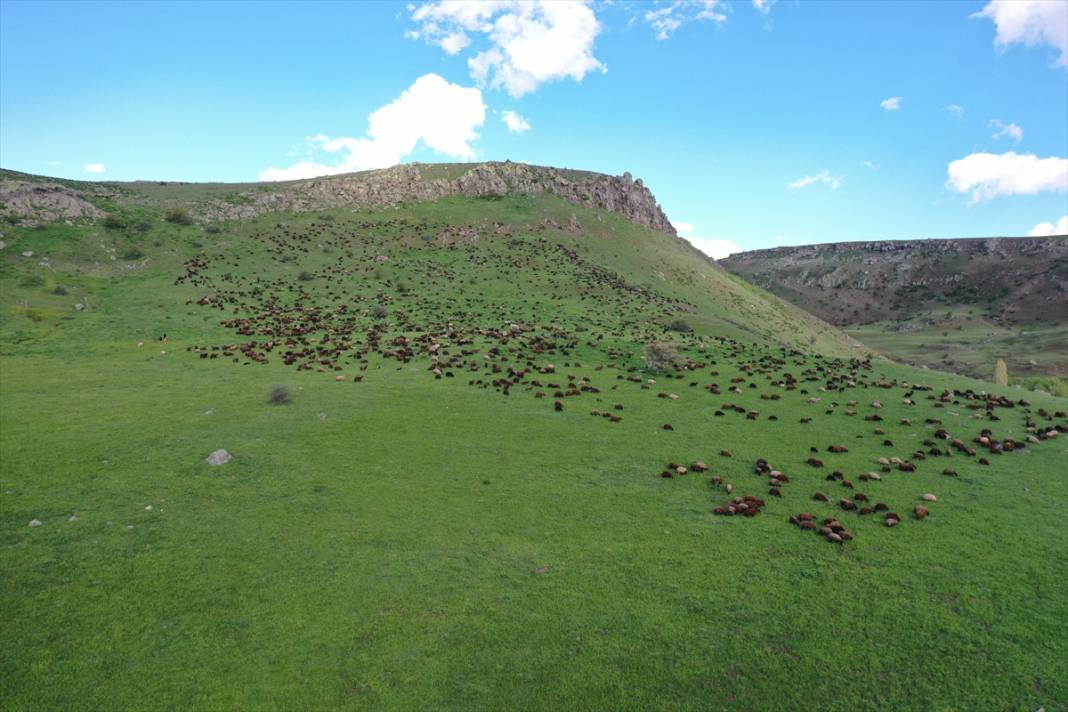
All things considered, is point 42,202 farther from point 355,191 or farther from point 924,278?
point 924,278

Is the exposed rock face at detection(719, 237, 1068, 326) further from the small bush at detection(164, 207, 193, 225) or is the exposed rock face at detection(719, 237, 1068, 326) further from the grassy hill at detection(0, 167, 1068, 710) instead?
the small bush at detection(164, 207, 193, 225)

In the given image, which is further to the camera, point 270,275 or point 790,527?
point 270,275

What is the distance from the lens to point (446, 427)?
1900 cm

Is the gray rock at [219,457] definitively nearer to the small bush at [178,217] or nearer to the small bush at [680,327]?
the small bush at [680,327]

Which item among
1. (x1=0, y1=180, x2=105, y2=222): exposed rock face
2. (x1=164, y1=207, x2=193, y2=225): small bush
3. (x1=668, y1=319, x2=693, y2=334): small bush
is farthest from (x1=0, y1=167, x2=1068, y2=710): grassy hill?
(x1=164, y1=207, x2=193, y2=225): small bush

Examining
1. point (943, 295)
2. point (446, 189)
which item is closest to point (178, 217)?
point (446, 189)

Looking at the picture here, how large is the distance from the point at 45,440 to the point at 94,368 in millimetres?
11643

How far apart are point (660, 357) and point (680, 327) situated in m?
14.2

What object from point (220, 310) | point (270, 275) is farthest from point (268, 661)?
point (270, 275)

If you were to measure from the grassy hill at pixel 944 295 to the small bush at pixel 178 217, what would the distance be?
302ft

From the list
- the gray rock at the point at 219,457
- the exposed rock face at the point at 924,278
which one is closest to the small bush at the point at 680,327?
the gray rock at the point at 219,457

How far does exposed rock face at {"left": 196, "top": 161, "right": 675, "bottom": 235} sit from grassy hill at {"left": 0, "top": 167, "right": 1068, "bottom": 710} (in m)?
42.3

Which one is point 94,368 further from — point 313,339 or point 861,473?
point 861,473

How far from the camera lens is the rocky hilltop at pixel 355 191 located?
5312cm
